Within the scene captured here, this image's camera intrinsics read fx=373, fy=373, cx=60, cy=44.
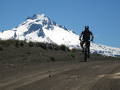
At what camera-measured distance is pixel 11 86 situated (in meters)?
11.5

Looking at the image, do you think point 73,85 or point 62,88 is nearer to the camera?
point 62,88

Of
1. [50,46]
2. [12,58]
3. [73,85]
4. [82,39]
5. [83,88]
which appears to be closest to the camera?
[83,88]

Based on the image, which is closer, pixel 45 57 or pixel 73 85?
pixel 73 85

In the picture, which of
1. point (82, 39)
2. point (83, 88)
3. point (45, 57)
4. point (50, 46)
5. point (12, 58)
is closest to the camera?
point (83, 88)

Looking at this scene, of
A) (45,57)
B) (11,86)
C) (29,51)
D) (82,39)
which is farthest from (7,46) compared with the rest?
(11,86)

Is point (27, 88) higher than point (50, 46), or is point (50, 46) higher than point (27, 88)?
point (50, 46)

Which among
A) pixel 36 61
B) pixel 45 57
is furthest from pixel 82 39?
pixel 36 61

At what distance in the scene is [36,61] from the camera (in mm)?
25984

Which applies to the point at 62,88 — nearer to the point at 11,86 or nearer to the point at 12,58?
the point at 11,86

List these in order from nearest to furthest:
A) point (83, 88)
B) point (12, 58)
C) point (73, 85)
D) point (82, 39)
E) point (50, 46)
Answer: point (83, 88), point (73, 85), point (12, 58), point (82, 39), point (50, 46)

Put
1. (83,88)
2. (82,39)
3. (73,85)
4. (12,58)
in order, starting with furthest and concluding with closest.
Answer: (82,39), (12,58), (73,85), (83,88)

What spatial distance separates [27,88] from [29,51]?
19.9m

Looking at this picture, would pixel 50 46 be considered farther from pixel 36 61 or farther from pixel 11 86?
pixel 11 86

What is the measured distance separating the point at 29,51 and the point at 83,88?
20.4 meters
